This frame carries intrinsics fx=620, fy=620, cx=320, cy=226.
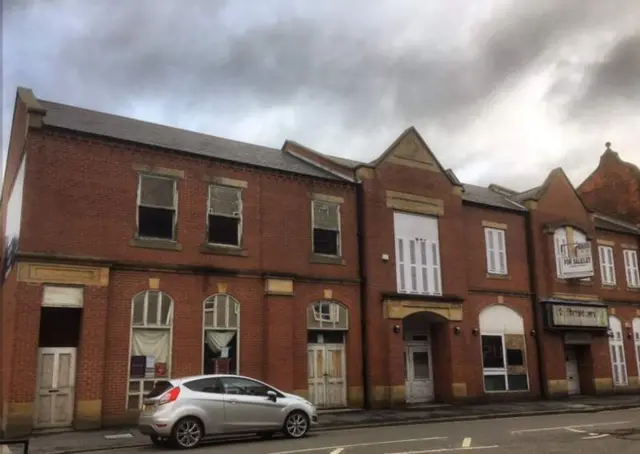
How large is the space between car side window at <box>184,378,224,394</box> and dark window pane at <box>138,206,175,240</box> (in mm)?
5938

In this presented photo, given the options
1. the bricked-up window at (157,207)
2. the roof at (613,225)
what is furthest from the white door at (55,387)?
the roof at (613,225)

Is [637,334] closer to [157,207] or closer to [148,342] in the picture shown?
[148,342]

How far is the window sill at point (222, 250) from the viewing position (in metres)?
19.0

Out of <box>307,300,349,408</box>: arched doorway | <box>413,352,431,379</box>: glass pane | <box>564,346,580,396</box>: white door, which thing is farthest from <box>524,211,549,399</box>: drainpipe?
<box>307,300,349,408</box>: arched doorway

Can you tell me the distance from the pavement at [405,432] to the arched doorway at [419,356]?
1.38 meters

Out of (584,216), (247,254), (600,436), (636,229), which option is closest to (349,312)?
(247,254)

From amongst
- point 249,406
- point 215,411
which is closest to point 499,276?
point 249,406

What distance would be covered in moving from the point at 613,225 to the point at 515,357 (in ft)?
Result: 38.1

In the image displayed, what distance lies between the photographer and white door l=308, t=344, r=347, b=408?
20.4 meters

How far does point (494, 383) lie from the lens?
81.1 ft

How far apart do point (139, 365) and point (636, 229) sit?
27.0m

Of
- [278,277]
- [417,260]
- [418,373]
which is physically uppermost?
[417,260]

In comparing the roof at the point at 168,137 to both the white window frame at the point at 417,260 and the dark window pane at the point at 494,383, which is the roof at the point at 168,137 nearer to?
the white window frame at the point at 417,260

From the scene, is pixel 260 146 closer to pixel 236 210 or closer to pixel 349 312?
pixel 236 210
